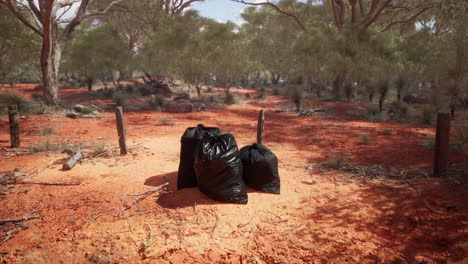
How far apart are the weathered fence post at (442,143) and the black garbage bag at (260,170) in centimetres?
280

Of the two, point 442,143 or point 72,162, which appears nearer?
point 442,143

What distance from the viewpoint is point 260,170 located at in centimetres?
387

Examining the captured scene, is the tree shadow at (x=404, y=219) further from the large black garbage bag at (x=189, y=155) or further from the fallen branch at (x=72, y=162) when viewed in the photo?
the fallen branch at (x=72, y=162)

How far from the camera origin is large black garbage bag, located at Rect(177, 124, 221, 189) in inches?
150

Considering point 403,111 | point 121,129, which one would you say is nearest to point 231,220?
point 121,129

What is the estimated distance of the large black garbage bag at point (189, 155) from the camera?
12.5 ft

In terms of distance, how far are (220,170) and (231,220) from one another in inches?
25.1

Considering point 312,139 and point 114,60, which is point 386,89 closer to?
point 312,139

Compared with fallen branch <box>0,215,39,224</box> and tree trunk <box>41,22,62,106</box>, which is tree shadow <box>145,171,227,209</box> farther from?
tree trunk <box>41,22,62,106</box>

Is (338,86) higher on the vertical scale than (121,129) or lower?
higher

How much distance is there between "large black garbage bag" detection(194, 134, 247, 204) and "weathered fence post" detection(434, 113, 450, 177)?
3.39 m

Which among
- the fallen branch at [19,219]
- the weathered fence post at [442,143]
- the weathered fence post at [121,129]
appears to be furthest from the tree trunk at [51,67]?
the weathered fence post at [442,143]

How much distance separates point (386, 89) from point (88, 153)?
551 inches

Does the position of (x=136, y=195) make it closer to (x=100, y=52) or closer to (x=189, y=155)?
(x=189, y=155)
